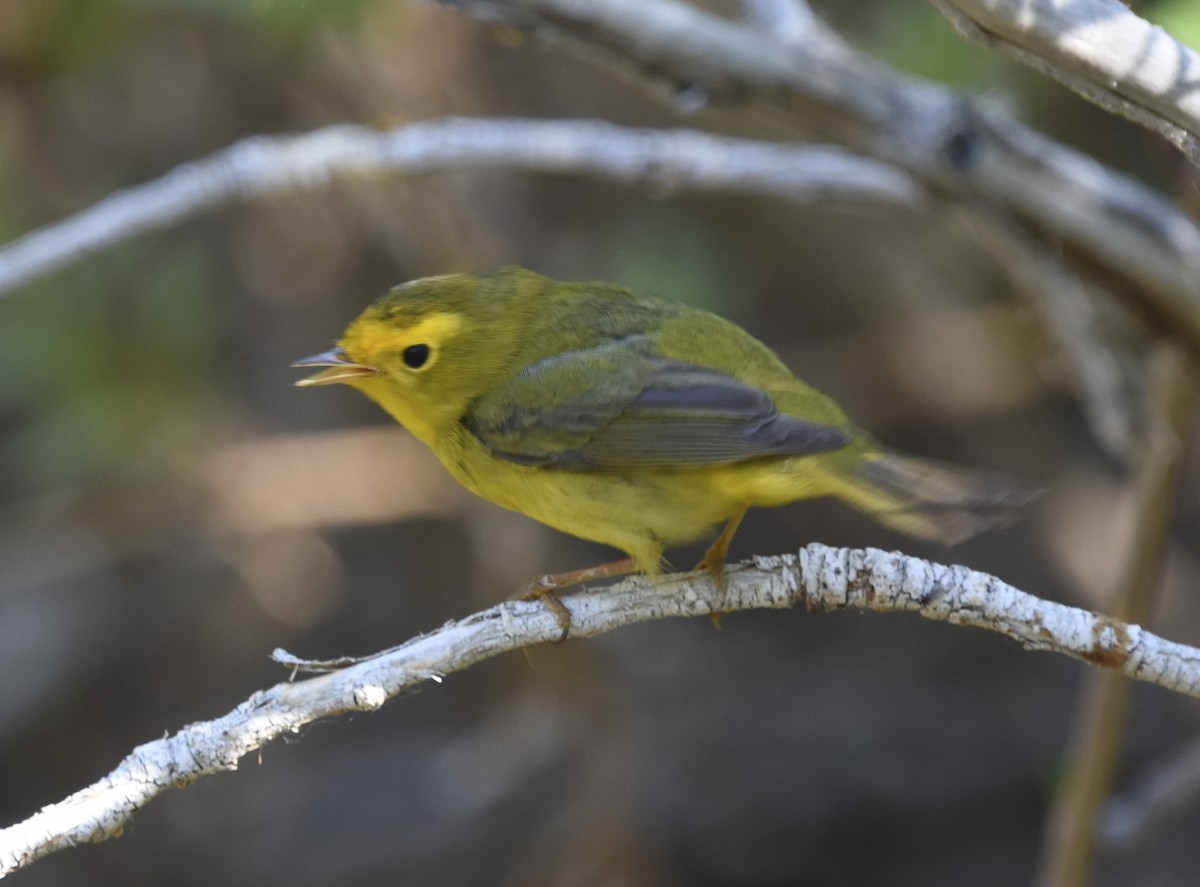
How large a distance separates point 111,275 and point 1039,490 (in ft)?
12.6

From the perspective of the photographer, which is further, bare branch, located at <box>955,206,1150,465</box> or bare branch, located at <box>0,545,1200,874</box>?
bare branch, located at <box>955,206,1150,465</box>

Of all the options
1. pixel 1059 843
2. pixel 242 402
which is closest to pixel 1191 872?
pixel 1059 843

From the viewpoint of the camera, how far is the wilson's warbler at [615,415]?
8.34 feet

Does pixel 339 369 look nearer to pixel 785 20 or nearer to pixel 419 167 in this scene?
pixel 419 167

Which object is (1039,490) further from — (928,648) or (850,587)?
(928,648)

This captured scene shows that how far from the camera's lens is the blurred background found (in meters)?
4.89

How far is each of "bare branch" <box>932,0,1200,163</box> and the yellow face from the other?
1447mm

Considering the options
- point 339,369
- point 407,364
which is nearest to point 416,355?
point 407,364

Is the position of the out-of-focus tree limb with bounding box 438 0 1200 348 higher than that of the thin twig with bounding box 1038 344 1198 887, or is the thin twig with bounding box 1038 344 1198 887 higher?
the out-of-focus tree limb with bounding box 438 0 1200 348

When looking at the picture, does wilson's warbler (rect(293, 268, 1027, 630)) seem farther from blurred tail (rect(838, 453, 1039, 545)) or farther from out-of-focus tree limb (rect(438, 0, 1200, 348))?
out-of-focus tree limb (rect(438, 0, 1200, 348))

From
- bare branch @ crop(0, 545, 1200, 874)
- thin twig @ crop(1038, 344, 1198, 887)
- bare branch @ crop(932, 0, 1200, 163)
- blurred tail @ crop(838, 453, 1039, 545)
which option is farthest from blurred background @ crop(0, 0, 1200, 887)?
bare branch @ crop(932, 0, 1200, 163)

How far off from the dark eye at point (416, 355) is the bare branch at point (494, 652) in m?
0.90

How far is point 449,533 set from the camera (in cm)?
546

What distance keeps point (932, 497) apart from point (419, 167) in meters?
1.62
